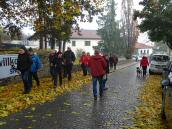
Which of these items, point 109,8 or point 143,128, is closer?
point 143,128

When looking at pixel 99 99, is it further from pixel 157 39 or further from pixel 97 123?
pixel 157 39

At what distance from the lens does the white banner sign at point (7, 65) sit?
1915 cm

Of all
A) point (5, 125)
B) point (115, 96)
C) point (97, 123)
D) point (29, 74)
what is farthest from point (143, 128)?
point (29, 74)

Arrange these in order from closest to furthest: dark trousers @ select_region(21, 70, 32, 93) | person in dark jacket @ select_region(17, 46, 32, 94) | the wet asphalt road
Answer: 1. the wet asphalt road
2. person in dark jacket @ select_region(17, 46, 32, 94)
3. dark trousers @ select_region(21, 70, 32, 93)

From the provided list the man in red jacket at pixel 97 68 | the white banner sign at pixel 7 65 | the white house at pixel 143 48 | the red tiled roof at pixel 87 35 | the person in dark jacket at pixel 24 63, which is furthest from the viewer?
the white house at pixel 143 48

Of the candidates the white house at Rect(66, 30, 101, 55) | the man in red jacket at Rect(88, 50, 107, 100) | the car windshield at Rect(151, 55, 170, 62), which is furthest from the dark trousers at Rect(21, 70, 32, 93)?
the white house at Rect(66, 30, 101, 55)

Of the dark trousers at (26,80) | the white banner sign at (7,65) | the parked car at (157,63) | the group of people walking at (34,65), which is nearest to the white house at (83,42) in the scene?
the parked car at (157,63)

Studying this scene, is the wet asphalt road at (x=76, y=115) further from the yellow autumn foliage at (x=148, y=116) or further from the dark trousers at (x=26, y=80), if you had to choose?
the dark trousers at (x=26, y=80)

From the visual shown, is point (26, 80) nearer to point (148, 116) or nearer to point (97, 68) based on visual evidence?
point (97, 68)

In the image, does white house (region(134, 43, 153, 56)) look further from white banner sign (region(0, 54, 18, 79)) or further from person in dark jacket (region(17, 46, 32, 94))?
person in dark jacket (region(17, 46, 32, 94))

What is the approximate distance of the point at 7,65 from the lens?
1988 cm

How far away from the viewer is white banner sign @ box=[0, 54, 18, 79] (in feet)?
62.8

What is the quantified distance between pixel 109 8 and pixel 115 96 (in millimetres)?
76262

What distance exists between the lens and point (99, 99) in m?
15.0
